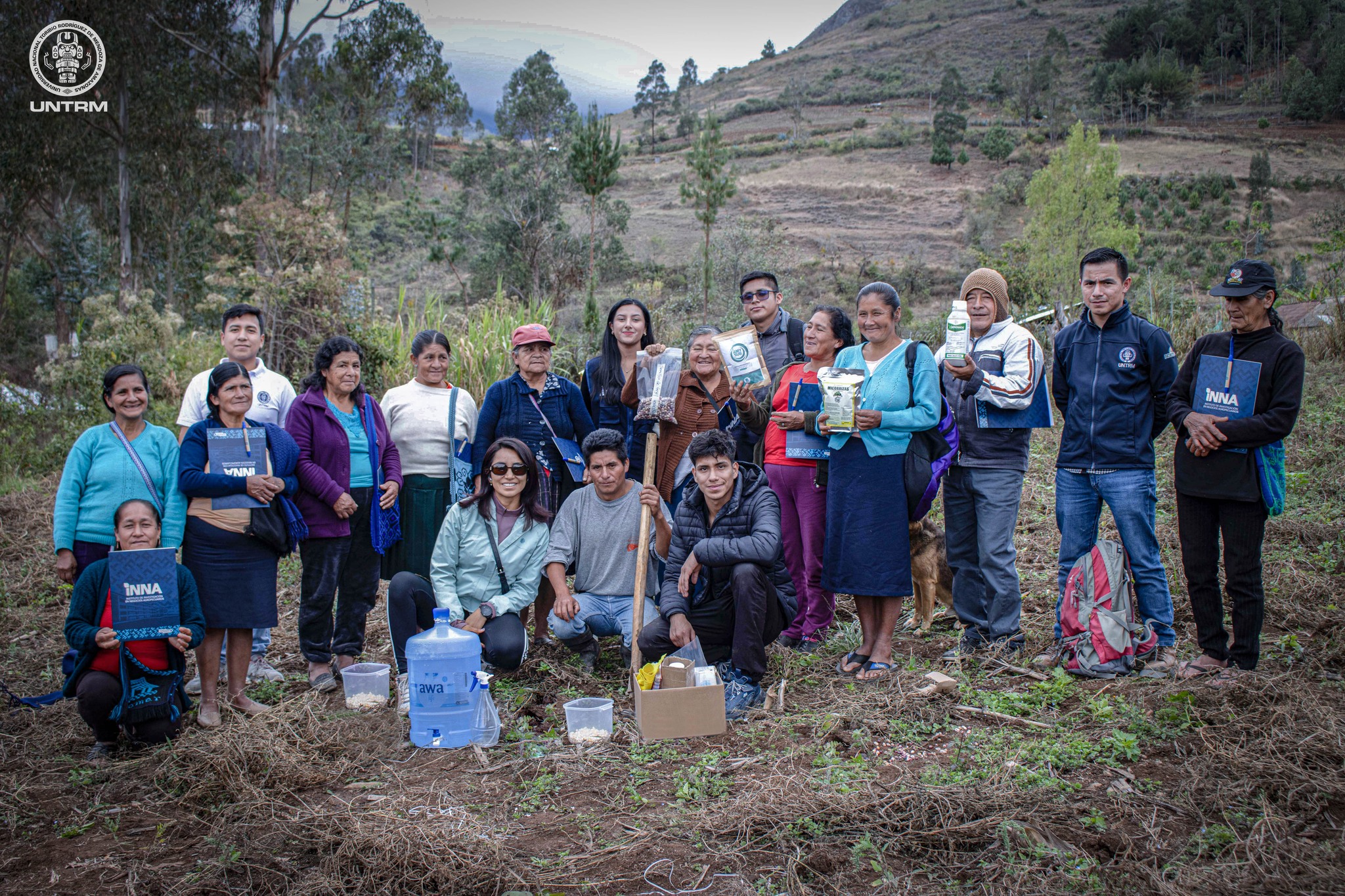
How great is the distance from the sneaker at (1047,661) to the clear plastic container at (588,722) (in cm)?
207

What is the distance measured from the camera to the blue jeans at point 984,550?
4266mm

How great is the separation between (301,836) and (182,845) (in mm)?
425

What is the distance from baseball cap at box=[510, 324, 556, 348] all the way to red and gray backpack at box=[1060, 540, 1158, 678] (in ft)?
9.67

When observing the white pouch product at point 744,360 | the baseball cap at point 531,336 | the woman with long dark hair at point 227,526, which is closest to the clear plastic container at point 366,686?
the woman with long dark hair at point 227,526

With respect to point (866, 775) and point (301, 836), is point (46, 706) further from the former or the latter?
point (866, 775)

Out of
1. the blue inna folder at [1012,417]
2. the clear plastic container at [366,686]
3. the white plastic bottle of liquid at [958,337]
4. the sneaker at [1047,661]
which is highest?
the white plastic bottle of liquid at [958,337]

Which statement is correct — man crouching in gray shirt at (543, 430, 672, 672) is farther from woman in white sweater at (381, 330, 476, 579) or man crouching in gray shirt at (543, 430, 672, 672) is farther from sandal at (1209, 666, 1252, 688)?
sandal at (1209, 666, 1252, 688)

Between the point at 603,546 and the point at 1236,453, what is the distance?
292cm

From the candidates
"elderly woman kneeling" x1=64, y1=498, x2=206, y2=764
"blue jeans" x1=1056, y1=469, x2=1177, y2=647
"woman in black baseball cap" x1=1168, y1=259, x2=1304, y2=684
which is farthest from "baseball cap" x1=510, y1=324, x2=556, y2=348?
"woman in black baseball cap" x1=1168, y1=259, x2=1304, y2=684

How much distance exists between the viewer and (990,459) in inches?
169

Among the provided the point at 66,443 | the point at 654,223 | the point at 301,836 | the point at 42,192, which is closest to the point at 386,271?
the point at 42,192

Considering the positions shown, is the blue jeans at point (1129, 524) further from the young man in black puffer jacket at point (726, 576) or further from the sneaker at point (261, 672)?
the sneaker at point (261, 672)

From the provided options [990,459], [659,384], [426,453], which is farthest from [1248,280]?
[426,453]

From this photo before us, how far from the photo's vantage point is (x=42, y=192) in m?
25.2
